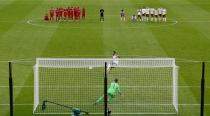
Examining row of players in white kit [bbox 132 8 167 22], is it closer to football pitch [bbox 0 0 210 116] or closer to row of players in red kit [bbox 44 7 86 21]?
football pitch [bbox 0 0 210 116]

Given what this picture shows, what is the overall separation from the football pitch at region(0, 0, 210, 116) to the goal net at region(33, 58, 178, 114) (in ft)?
0.34

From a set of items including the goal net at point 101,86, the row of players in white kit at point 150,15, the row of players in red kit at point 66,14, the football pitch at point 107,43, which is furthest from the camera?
the row of players in red kit at point 66,14

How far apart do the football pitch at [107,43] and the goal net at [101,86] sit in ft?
0.34

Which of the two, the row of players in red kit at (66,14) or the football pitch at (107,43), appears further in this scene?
the row of players in red kit at (66,14)

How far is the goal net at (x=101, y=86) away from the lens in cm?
2244

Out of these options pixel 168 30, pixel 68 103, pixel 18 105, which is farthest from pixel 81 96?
pixel 168 30

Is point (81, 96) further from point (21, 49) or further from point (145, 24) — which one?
point (145, 24)

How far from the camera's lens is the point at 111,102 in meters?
23.0

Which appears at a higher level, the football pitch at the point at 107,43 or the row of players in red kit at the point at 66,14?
the row of players in red kit at the point at 66,14

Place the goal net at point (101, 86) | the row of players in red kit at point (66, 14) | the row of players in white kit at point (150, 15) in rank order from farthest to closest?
the row of players in red kit at point (66, 14) → the row of players in white kit at point (150, 15) → the goal net at point (101, 86)

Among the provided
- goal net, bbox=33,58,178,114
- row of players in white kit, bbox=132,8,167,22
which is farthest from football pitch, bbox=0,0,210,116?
row of players in white kit, bbox=132,8,167,22

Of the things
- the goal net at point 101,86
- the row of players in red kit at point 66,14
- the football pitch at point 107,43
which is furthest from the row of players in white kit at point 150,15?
the goal net at point 101,86

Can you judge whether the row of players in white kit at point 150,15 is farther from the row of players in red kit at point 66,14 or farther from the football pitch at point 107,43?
the row of players in red kit at point 66,14

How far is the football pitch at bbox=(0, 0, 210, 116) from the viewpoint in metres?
24.4
